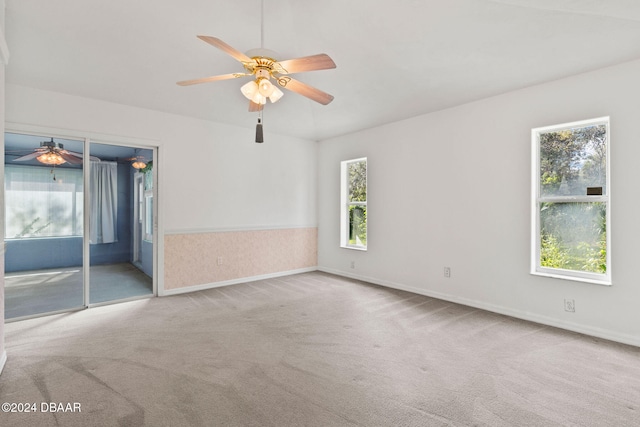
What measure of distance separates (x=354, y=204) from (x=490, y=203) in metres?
2.37

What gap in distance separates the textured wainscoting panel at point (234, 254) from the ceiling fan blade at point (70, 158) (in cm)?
142

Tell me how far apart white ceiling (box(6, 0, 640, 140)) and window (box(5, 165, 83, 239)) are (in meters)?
1.01

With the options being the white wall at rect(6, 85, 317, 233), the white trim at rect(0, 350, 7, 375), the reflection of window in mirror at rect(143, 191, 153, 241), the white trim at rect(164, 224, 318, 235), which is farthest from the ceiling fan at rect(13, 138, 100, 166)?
the white trim at rect(0, 350, 7, 375)

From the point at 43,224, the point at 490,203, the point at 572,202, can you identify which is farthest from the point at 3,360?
the point at 572,202

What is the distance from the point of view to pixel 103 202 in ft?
13.9

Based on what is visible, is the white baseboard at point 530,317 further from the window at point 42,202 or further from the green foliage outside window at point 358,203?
the window at point 42,202

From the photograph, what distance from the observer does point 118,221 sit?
4453mm

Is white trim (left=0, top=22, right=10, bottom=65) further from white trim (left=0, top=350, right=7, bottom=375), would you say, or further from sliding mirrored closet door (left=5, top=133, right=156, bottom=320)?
white trim (left=0, top=350, right=7, bottom=375)

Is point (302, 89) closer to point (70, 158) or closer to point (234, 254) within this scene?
point (70, 158)

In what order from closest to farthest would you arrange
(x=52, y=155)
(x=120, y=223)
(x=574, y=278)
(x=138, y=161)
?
(x=574, y=278), (x=52, y=155), (x=120, y=223), (x=138, y=161)

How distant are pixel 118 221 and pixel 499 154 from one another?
5108 mm

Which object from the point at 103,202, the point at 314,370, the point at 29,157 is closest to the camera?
the point at 314,370

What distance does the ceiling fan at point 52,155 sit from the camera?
3.69 meters

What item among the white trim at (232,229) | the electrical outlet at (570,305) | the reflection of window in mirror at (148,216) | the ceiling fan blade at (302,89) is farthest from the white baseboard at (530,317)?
the reflection of window in mirror at (148,216)
